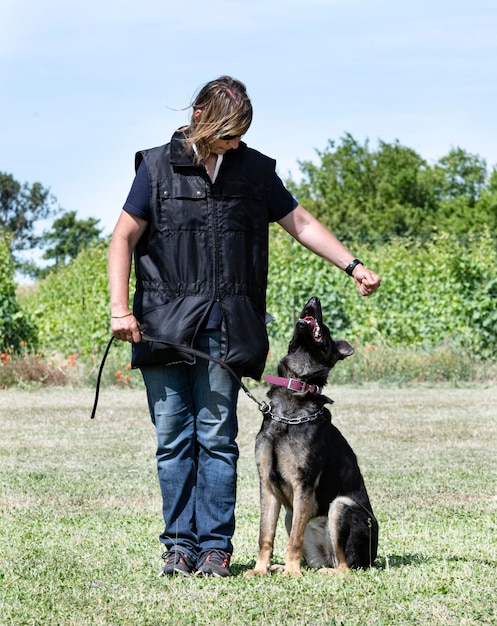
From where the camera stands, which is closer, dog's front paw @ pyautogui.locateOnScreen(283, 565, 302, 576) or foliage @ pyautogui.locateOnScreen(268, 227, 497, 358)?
dog's front paw @ pyautogui.locateOnScreen(283, 565, 302, 576)

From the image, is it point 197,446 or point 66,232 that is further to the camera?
point 66,232

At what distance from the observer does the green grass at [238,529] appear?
412 centimetres

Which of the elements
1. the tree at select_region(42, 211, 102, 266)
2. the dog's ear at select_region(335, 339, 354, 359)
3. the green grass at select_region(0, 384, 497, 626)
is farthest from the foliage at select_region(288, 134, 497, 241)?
the dog's ear at select_region(335, 339, 354, 359)

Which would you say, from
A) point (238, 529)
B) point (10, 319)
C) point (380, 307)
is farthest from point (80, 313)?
point (238, 529)

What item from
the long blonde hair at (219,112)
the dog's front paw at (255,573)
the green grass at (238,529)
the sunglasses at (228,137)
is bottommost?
the green grass at (238,529)

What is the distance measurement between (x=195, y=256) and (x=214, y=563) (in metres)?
1.38

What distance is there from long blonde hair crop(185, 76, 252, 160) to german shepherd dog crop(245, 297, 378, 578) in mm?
849

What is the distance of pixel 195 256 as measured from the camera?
14.8ft

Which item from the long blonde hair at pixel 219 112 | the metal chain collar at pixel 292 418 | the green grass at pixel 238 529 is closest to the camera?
the green grass at pixel 238 529

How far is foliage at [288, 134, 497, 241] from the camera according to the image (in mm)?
46281

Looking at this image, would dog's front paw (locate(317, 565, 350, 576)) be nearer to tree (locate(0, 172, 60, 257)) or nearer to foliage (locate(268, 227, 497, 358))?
foliage (locate(268, 227, 497, 358))

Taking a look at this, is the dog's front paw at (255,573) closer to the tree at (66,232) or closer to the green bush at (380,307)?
the green bush at (380,307)

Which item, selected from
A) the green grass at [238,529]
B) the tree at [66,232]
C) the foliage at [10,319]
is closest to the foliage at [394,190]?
the tree at [66,232]

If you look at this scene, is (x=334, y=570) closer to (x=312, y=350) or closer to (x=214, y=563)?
(x=214, y=563)
